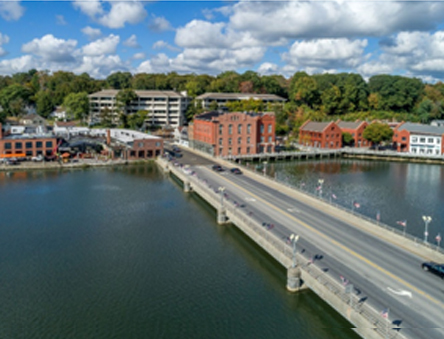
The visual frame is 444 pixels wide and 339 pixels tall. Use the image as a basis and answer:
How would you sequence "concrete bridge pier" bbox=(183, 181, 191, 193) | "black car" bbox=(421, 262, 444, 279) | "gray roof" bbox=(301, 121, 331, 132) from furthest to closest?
"gray roof" bbox=(301, 121, 331, 132), "concrete bridge pier" bbox=(183, 181, 191, 193), "black car" bbox=(421, 262, 444, 279)

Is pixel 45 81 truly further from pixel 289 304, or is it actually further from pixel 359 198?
pixel 289 304

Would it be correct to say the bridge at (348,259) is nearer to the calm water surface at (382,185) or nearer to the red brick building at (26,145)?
the calm water surface at (382,185)

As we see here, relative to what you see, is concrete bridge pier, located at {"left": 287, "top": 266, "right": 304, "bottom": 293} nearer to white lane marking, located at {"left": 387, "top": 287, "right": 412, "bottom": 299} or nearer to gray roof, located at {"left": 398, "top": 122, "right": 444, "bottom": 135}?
white lane marking, located at {"left": 387, "top": 287, "right": 412, "bottom": 299}

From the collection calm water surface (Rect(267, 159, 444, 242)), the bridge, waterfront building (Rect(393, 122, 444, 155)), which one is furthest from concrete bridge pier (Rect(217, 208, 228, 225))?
waterfront building (Rect(393, 122, 444, 155))

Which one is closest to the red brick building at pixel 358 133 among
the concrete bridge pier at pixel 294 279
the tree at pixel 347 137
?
the tree at pixel 347 137

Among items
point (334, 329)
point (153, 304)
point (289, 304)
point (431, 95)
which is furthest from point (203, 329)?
point (431, 95)

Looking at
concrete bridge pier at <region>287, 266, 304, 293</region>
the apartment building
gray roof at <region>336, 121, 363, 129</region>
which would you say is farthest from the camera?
the apartment building

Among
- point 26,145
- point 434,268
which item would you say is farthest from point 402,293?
point 26,145

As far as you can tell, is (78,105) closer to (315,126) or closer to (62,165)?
(62,165)

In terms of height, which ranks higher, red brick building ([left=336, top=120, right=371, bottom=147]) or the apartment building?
the apartment building
